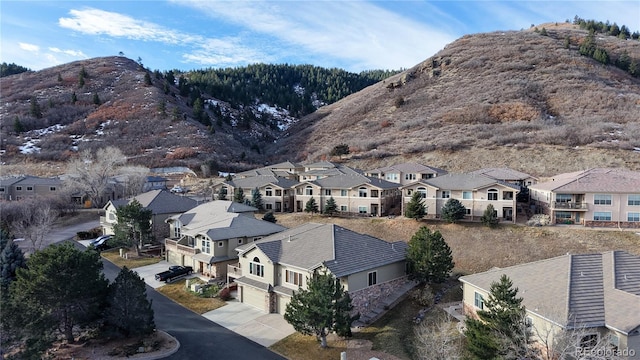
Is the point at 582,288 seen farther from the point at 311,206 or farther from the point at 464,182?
the point at 311,206

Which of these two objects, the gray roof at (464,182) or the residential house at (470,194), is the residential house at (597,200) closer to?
the residential house at (470,194)

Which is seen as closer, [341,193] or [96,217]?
[341,193]

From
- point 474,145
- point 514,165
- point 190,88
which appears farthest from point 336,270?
point 190,88

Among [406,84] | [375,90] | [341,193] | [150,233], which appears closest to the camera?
[150,233]

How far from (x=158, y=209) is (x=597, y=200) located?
163ft

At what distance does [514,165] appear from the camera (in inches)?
2694

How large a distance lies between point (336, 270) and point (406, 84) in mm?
106746

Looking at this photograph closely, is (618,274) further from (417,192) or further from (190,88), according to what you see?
(190,88)

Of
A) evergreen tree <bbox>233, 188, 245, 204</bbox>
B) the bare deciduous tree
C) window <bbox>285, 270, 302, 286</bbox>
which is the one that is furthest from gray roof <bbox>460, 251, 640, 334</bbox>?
the bare deciduous tree

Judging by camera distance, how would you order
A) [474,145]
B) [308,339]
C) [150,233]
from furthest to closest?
[474,145], [150,233], [308,339]

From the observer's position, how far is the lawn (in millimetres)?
29031

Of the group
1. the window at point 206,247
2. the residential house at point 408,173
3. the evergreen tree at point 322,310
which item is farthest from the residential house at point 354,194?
the evergreen tree at point 322,310

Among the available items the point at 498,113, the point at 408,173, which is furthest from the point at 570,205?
the point at 498,113

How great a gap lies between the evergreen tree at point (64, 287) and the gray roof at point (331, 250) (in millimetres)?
10607
